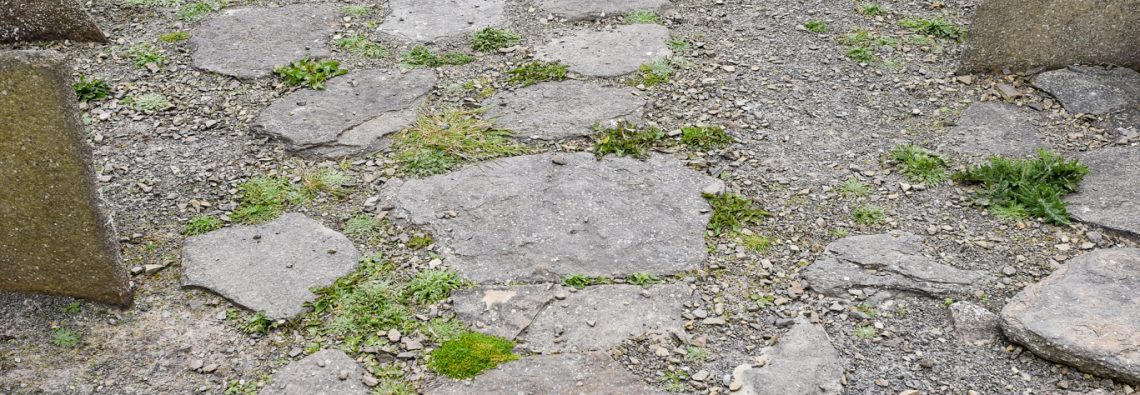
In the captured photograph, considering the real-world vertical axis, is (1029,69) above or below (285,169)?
above

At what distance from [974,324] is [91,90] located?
332 centimetres

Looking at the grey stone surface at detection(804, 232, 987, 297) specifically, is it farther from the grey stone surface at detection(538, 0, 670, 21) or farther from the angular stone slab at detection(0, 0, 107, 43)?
the angular stone slab at detection(0, 0, 107, 43)

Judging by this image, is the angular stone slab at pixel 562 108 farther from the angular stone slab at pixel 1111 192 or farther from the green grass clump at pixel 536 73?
the angular stone slab at pixel 1111 192

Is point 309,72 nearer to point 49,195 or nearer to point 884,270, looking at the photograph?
point 49,195

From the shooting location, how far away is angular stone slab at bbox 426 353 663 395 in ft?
8.79

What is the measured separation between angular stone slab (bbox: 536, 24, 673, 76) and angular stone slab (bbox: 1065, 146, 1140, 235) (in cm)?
168

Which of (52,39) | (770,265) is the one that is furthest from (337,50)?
(770,265)

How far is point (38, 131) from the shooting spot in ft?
8.71

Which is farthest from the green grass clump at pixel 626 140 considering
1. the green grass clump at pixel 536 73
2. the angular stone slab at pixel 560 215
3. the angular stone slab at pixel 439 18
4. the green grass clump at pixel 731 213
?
the angular stone slab at pixel 439 18

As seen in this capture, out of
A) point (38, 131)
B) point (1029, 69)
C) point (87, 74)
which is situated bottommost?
point (87, 74)

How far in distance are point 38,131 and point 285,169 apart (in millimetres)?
1081

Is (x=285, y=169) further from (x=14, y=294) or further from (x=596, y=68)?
(x=596, y=68)

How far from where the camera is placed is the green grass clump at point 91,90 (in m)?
4.12

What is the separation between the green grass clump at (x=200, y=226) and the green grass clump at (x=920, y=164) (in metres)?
2.29
